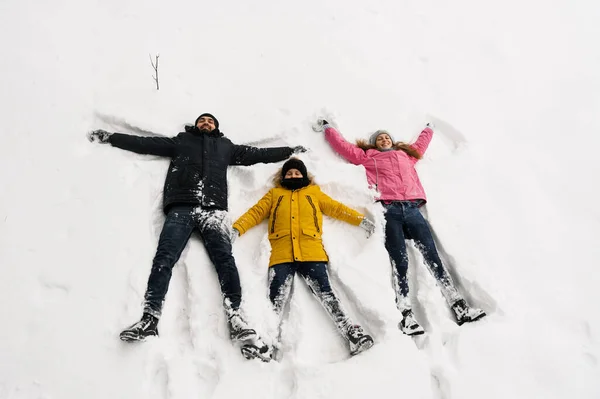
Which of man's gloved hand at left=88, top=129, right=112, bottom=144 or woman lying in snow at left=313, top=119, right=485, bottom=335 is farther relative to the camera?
man's gloved hand at left=88, top=129, right=112, bottom=144

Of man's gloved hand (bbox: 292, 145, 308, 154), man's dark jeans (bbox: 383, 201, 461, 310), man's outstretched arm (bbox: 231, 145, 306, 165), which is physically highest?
man's gloved hand (bbox: 292, 145, 308, 154)

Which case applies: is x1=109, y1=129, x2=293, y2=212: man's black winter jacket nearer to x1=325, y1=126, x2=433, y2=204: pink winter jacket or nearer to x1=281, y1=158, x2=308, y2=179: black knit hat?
x1=281, y1=158, x2=308, y2=179: black knit hat

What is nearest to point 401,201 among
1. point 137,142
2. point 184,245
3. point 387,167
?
point 387,167

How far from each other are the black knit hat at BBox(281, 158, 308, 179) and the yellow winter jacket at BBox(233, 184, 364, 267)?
17 centimetres

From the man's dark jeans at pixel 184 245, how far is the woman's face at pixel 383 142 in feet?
6.80

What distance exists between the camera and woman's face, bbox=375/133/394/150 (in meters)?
4.77

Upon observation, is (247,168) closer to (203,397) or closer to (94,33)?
(203,397)

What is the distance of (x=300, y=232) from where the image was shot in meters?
3.76

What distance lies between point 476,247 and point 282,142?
248 centimetres

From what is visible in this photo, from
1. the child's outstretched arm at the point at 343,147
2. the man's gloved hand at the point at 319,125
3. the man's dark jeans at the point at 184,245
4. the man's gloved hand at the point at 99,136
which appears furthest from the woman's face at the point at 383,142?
the man's gloved hand at the point at 99,136

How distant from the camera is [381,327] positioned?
3297 mm

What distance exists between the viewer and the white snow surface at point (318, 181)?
2.97m

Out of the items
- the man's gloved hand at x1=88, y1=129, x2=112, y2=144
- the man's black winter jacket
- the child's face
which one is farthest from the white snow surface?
the child's face

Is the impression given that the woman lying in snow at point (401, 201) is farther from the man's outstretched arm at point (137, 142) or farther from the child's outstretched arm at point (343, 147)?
the man's outstretched arm at point (137, 142)
